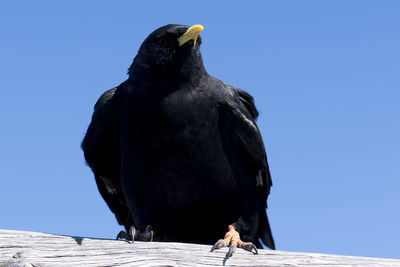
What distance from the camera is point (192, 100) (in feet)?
14.8

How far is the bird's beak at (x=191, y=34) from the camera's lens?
14.4 ft

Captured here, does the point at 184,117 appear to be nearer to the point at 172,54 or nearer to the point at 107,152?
the point at 172,54

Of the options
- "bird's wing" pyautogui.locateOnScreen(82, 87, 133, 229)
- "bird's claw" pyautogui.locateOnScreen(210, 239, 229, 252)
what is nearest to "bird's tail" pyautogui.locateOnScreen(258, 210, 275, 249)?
"bird's wing" pyautogui.locateOnScreen(82, 87, 133, 229)

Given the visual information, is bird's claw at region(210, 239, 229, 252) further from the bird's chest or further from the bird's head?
the bird's head

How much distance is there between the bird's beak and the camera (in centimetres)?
440

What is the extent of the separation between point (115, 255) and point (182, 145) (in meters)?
1.49

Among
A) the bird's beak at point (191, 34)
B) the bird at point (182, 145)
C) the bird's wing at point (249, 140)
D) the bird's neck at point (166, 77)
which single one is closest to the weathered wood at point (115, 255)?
the bird at point (182, 145)

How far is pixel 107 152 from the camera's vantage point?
16.7 ft

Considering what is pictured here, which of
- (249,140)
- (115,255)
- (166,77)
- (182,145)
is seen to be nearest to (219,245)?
(115,255)

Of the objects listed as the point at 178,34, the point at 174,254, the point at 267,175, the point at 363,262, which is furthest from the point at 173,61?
the point at 363,262

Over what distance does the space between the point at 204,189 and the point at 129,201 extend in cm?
67

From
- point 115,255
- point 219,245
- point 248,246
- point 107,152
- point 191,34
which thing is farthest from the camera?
point 107,152

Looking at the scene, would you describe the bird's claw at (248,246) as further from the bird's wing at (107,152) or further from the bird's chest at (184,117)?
the bird's wing at (107,152)

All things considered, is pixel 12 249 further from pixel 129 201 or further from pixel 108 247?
pixel 129 201
